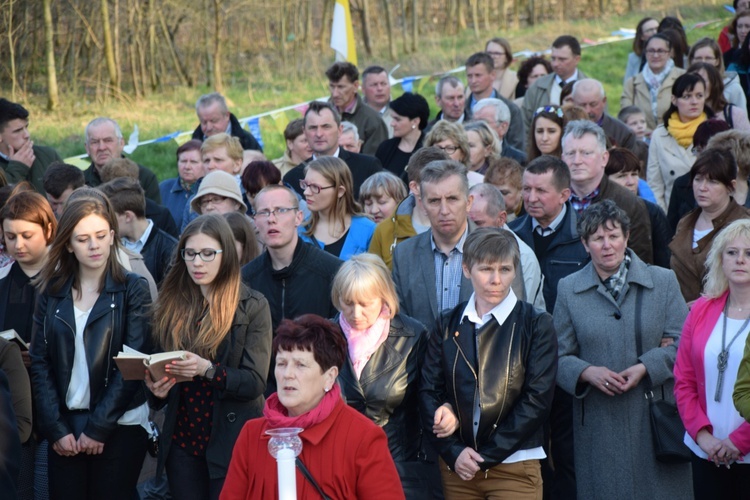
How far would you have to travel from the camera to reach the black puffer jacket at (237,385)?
5.35 m

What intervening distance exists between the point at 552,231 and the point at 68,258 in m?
3.16

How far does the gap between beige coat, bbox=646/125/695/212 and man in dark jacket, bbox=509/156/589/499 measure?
289 centimetres

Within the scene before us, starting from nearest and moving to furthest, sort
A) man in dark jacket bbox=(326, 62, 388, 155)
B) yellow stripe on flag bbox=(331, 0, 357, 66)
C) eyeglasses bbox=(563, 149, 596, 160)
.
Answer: eyeglasses bbox=(563, 149, 596, 160) → man in dark jacket bbox=(326, 62, 388, 155) → yellow stripe on flag bbox=(331, 0, 357, 66)

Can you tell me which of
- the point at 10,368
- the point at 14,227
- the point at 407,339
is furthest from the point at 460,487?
the point at 14,227

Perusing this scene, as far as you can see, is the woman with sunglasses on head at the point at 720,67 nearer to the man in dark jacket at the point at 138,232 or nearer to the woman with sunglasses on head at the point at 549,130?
the woman with sunglasses on head at the point at 549,130

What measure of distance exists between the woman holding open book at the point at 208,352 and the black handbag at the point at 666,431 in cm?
221

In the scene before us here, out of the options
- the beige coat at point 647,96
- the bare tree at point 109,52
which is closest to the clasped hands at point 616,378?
the beige coat at point 647,96

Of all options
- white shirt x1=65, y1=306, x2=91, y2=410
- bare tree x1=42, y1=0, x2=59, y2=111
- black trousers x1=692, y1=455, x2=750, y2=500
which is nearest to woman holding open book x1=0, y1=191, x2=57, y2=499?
white shirt x1=65, y1=306, x2=91, y2=410

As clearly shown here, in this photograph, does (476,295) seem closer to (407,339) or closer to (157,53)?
(407,339)

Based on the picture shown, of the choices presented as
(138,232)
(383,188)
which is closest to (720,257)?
(383,188)

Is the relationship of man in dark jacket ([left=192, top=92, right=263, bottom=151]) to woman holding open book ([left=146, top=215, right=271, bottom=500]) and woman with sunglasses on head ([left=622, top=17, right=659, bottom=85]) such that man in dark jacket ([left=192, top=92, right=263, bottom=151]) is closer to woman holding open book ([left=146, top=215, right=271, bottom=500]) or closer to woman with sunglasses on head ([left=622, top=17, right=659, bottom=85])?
woman holding open book ([left=146, top=215, right=271, bottom=500])

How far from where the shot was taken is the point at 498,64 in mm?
13141

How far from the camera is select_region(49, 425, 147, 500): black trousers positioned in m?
5.64

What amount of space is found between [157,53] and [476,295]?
17793 mm
